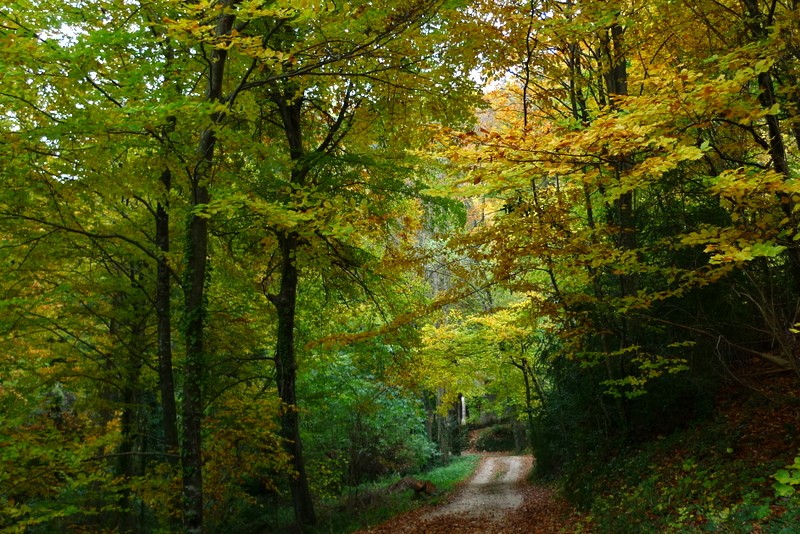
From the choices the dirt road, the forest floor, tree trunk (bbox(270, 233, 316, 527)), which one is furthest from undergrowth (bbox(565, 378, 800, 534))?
tree trunk (bbox(270, 233, 316, 527))

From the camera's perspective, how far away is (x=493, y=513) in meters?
11.8

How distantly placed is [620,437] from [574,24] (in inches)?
301

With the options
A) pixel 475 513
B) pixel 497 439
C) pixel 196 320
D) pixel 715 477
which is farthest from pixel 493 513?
pixel 497 439

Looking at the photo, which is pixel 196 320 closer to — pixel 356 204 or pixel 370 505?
pixel 356 204

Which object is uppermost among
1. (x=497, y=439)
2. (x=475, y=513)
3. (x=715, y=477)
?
(x=715, y=477)

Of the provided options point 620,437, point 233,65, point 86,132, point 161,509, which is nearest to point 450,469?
point 620,437

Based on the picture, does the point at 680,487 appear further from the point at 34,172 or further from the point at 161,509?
the point at 34,172

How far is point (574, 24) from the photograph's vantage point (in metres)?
6.00

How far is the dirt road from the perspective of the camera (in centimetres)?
1034

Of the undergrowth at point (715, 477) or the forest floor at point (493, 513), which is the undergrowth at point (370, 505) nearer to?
the forest floor at point (493, 513)

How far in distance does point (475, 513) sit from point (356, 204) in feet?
25.9

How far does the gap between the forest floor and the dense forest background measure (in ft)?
5.71

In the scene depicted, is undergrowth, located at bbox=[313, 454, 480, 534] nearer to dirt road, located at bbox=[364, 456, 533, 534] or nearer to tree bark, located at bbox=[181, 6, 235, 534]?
dirt road, located at bbox=[364, 456, 533, 534]

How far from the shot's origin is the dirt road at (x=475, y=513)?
10344 millimetres
